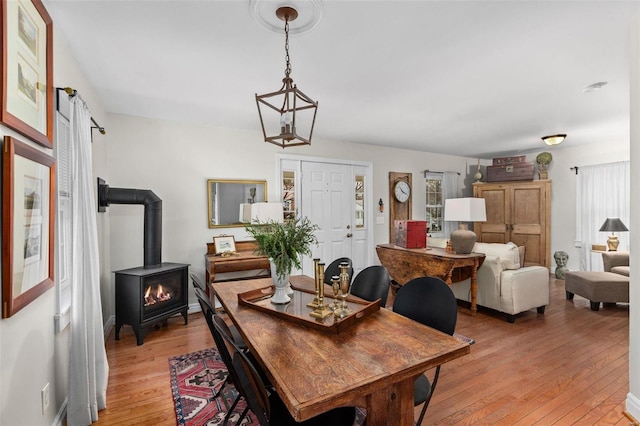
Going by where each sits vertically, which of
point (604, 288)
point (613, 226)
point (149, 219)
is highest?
point (149, 219)

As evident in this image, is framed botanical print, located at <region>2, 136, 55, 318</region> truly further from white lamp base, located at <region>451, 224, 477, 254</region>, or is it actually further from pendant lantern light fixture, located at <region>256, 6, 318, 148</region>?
white lamp base, located at <region>451, 224, 477, 254</region>

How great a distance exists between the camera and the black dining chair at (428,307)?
1652 mm

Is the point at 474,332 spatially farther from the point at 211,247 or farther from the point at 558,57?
the point at 211,247

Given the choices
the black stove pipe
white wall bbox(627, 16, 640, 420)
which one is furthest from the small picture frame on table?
white wall bbox(627, 16, 640, 420)

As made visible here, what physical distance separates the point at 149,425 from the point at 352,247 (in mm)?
3837

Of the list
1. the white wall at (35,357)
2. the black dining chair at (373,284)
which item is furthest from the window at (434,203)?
the white wall at (35,357)

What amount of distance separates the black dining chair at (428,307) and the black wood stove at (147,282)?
2461 millimetres

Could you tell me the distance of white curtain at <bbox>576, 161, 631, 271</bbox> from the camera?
5082 millimetres

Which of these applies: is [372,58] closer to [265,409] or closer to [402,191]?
[265,409]

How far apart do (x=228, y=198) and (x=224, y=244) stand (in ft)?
2.06

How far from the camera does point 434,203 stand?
6320 mm

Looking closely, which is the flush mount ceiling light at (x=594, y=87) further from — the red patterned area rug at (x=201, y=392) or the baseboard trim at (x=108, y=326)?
the baseboard trim at (x=108, y=326)

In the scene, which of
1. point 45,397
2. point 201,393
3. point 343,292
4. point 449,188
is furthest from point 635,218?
point 449,188

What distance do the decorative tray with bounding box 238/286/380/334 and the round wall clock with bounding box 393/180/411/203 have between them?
378cm
